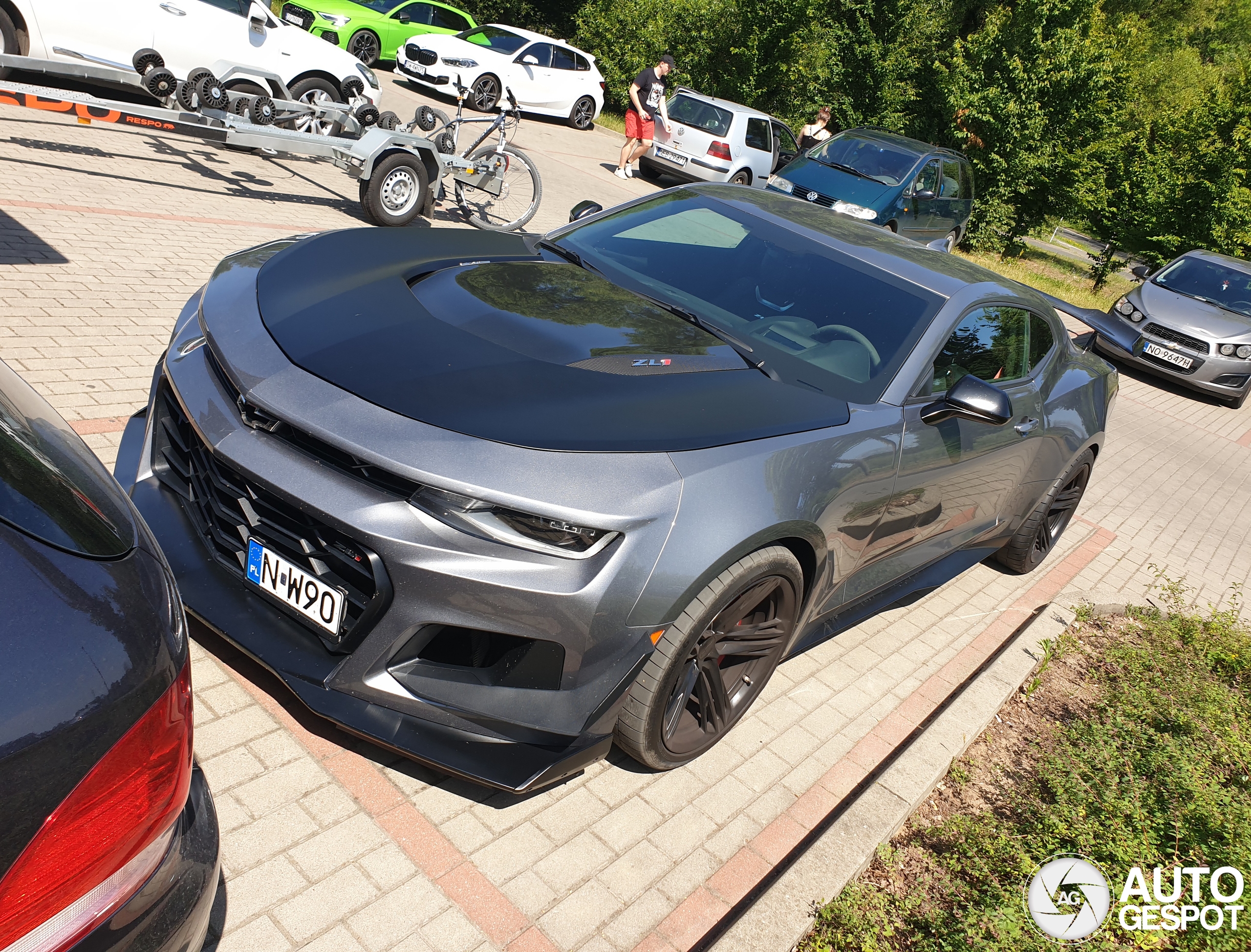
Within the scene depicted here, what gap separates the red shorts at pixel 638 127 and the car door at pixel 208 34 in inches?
234

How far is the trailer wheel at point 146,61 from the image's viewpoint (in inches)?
358

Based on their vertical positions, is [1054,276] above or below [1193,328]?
below

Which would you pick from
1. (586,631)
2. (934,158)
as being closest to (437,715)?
(586,631)

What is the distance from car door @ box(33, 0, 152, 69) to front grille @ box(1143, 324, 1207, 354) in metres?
12.4

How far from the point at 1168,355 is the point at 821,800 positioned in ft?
38.0

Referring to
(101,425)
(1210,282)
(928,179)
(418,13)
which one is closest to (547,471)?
(101,425)

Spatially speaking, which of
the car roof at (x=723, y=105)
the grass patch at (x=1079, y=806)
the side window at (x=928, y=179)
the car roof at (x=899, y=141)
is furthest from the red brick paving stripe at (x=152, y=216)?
the car roof at (x=723, y=105)

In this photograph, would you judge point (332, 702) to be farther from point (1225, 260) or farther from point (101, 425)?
point (1225, 260)

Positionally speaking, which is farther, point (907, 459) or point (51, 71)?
point (51, 71)

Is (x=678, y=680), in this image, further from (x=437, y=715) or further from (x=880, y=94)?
(x=880, y=94)

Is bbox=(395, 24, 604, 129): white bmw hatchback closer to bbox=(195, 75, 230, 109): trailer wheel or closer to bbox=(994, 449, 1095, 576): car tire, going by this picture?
bbox=(195, 75, 230, 109): trailer wheel

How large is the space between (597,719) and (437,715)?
0.44m

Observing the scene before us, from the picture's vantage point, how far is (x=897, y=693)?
4.25 m

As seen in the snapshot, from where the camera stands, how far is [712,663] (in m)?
3.12
